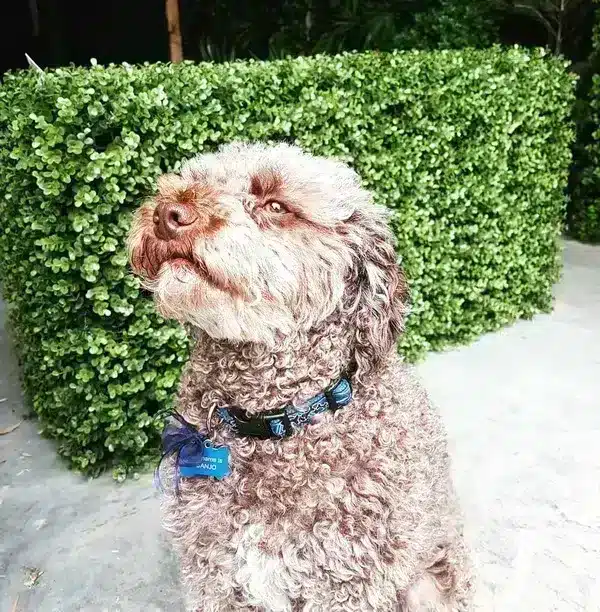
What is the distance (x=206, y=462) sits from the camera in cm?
193

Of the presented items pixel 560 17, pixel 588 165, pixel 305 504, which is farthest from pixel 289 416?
pixel 560 17

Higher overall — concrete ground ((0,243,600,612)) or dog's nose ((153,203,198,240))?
dog's nose ((153,203,198,240))

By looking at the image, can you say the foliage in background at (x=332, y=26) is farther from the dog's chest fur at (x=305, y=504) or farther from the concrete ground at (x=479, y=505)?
the dog's chest fur at (x=305, y=504)

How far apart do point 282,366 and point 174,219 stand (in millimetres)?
494

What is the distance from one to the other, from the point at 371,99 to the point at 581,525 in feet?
7.80

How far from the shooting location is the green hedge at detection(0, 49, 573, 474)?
9.67ft

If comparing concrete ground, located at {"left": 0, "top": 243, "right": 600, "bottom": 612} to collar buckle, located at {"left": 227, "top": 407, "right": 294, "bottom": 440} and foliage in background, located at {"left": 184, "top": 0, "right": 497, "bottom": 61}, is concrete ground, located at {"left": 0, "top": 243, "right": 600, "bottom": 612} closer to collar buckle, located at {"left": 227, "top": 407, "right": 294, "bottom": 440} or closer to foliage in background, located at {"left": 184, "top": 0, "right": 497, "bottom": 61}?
collar buckle, located at {"left": 227, "top": 407, "right": 294, "bottom": 440}

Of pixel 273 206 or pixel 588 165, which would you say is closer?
pixel 273 206

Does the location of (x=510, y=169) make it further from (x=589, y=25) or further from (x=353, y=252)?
(x=589, y=25)

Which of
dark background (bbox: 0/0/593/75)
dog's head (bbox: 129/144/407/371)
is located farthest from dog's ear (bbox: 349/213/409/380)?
dark background (bbox: 0/0/593/75)

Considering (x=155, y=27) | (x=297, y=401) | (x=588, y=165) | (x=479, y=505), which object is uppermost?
(x=155, y=27)

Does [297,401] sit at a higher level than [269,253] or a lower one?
lower

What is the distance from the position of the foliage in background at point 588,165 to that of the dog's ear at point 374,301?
601 centimetres

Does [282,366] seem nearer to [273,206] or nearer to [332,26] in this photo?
[273,206]
